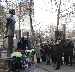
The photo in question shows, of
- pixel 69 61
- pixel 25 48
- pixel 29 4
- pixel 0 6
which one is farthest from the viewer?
pixel 0 6

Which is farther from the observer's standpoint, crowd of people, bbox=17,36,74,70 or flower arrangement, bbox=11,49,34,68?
crowd of people, bbox=17,36,74,70

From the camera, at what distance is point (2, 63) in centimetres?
1201

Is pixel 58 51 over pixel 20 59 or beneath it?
over

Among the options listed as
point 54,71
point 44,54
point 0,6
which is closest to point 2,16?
point 0,6

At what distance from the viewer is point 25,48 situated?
13094 mm

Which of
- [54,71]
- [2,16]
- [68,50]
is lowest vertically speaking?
[54,71]

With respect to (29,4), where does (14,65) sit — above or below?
below

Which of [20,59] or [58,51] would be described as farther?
[58,51]

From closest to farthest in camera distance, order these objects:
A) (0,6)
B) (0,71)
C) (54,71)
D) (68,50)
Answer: (0,71)
(54,71)
(68,50)
(0,6)

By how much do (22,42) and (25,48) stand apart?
35cm

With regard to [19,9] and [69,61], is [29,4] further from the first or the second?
[69,61]

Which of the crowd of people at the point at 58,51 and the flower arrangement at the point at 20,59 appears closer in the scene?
the flower arrangement at the point at 20,59

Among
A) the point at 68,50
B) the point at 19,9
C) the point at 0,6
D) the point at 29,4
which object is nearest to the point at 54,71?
the point at 68,50

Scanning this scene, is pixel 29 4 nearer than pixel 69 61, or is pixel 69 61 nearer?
pixel 69 61
